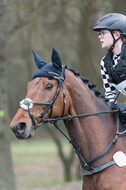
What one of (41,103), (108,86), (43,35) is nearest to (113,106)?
(108,86)

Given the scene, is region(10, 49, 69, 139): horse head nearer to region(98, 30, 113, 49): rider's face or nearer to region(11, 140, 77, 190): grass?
region(98, 30, 113, 49): rider's face

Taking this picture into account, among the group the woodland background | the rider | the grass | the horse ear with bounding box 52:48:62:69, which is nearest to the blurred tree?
the woodland background

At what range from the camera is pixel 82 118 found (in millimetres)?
4520

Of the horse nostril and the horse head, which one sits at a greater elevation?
the horse head

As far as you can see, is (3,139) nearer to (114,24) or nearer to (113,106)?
(113,106)

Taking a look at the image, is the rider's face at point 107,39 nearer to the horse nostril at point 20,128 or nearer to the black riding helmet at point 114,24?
the black riding helmet at point 114,24

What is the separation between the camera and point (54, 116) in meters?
4.39

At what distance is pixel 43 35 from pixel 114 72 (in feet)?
30.6

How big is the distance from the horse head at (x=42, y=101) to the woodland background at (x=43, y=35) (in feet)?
17.6

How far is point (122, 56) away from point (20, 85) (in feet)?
67.6

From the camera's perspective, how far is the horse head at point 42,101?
412cm

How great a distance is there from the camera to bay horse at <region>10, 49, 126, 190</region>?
167 inches

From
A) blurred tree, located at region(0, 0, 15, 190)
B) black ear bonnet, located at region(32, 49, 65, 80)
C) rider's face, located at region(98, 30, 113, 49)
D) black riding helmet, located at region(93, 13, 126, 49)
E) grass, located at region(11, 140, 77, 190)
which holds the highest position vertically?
black riding helmet, located at region(93, 13, 126, 49)

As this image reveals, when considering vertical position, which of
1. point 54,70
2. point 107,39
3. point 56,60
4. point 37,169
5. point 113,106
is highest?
point 107,39
